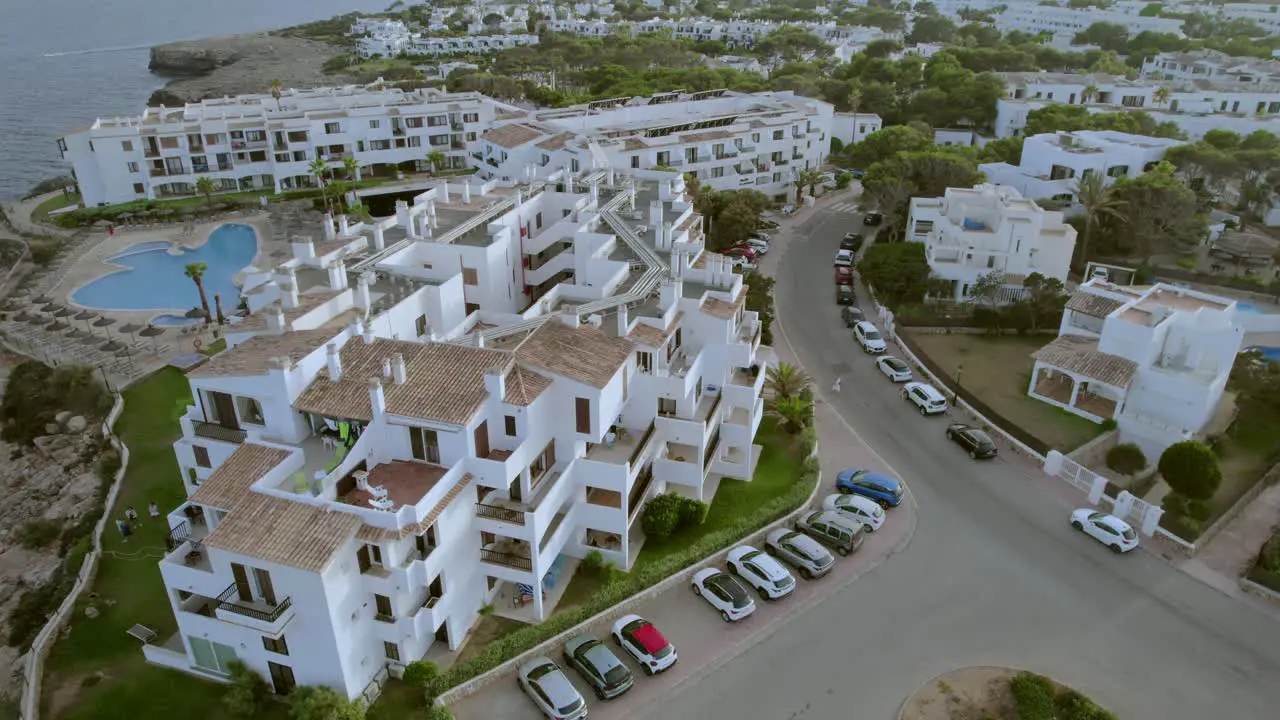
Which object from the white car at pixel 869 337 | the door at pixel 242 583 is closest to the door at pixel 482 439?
the door at pixel 242 583

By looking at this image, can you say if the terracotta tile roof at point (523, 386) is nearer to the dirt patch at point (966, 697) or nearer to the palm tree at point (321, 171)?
the dirt patch at point (966, 697)

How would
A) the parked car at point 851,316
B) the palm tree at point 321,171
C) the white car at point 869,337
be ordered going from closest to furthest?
the white car at point 869,337 < the parked car at point 851,316 < the palm tree at point 321,171

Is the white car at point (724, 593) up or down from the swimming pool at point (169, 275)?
up

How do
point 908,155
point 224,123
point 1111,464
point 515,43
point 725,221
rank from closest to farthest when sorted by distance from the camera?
point 1111,464 → point 725,221 → point 908,155 → point 224,123 → point 515,43

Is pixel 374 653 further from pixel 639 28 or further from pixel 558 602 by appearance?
pixel 639 28

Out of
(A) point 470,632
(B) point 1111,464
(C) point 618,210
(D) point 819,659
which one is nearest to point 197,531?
(A) point 470,632

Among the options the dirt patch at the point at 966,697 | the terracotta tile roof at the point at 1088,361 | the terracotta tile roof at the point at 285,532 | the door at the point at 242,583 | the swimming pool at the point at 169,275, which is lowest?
the swimming pool at the point at 169,275

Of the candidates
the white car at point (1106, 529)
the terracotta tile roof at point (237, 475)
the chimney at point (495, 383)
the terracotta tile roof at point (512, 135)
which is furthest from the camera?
the terracotta tile roof at point (512, 135)

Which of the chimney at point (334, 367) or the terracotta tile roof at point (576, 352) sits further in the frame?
the terracotta tile roof at point (576, 352)
